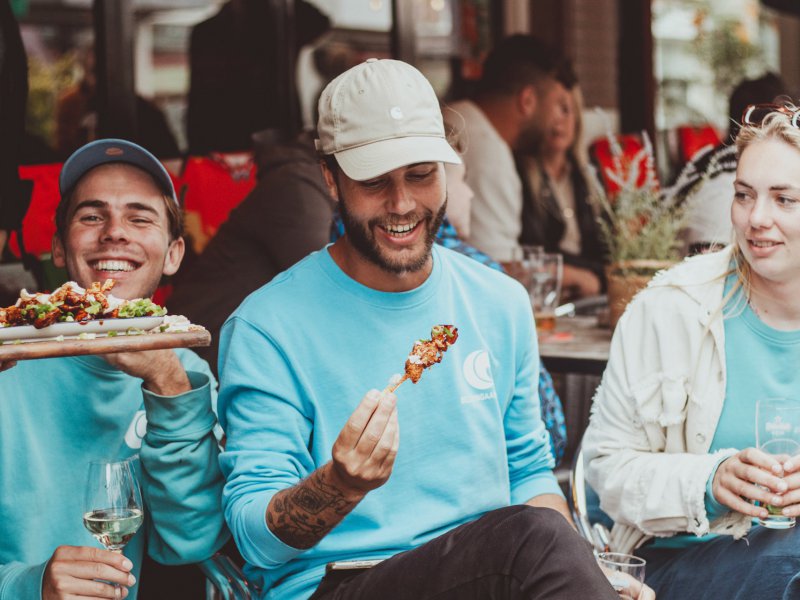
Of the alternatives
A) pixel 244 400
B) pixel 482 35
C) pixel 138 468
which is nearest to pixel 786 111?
pixel 244 400

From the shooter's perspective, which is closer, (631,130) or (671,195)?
(671,195)

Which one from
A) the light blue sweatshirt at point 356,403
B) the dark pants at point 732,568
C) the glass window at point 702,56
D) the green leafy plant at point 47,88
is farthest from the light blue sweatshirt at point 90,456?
the glass window at point 702,56

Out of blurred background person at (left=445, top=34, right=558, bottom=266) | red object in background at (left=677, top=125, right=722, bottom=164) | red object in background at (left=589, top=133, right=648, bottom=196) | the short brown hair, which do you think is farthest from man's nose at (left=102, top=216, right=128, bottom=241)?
red object in background at (left=677, top=125, right=722, bottom=164)

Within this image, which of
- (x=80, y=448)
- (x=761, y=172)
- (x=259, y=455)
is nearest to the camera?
(x=259, y=455)

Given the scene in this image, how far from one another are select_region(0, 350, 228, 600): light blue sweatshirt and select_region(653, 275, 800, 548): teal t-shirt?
1193 millimetres

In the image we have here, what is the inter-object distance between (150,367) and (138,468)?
0.23 m

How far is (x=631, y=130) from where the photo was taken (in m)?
8.16

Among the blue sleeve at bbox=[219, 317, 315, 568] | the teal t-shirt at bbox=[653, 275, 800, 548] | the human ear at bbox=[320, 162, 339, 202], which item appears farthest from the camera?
the teal t-shirt at bbox=[653, 275, 800, 548]

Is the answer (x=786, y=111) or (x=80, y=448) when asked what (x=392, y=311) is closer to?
(x=80, y=448)

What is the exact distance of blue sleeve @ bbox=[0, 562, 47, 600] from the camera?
6.93ft

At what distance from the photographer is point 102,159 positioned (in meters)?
2.55

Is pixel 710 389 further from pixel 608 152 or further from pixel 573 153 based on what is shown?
pixel 608 152

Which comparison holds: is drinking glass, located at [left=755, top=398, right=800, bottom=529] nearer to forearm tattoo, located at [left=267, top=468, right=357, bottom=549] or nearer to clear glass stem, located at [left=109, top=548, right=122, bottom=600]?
forearm tattoo, located at [left=267, top=468, right=357, bottom=549]

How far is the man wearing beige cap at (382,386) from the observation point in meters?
2.09
